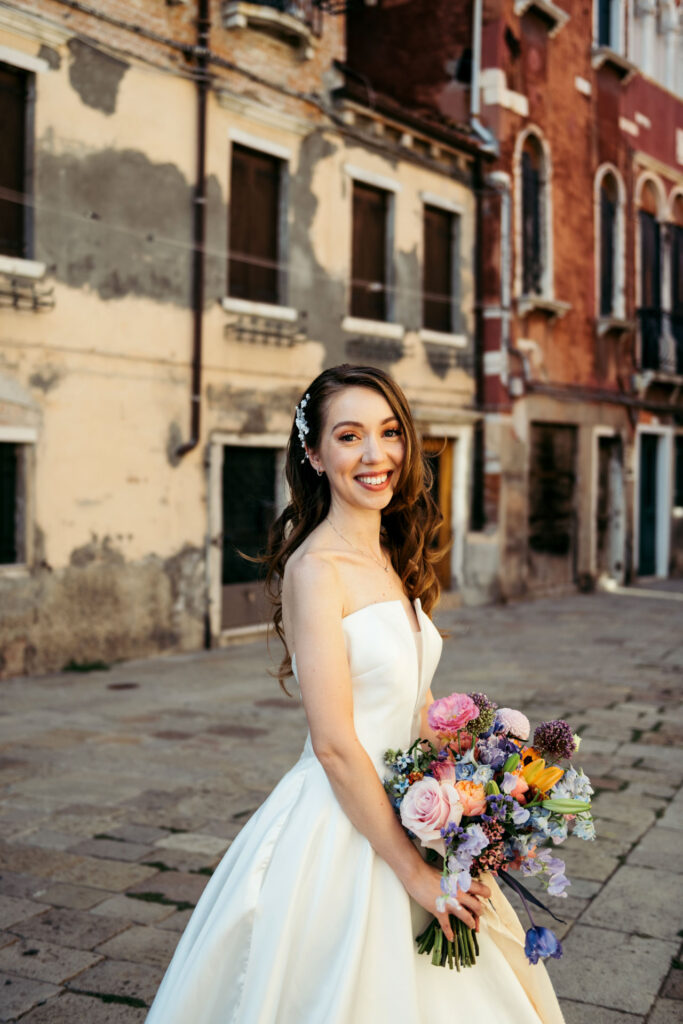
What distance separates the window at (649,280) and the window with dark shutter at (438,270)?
5.15 m

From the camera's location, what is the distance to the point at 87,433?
9.48 m

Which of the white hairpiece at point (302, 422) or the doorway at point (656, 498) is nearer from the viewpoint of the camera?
the white hairpiece at point (302, 422)

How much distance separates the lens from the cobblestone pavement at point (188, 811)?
3402mm

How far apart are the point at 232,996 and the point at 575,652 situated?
897 centimetres

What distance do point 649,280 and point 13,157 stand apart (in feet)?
42.3

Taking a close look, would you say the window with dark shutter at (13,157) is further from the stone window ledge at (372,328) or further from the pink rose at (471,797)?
the pink rose at (471,797)

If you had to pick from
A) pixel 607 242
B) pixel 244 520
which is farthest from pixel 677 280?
pixel 244 520

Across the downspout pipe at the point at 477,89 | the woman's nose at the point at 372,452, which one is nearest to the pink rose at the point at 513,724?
the woman's nose at the point at 372,452

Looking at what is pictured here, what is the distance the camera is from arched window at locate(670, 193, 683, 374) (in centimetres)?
1927

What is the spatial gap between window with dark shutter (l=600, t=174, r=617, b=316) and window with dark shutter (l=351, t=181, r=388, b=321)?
5.42 m

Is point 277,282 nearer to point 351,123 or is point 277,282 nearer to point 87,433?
point 351,123

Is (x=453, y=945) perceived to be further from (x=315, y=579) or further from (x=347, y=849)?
(x=315, y=579)

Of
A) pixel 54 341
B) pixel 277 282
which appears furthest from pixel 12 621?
pixel 277 282

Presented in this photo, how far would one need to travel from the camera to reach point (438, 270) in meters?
14.4
